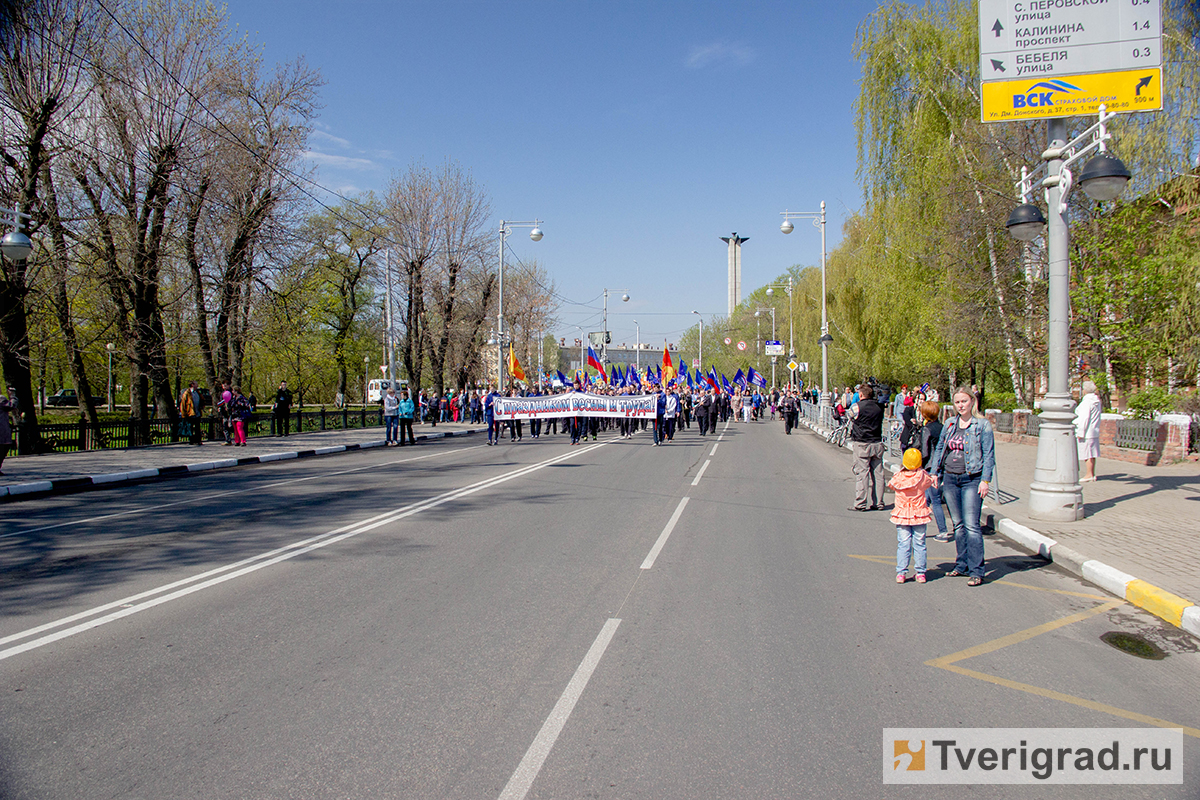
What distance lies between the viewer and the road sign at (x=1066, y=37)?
32.7 feet

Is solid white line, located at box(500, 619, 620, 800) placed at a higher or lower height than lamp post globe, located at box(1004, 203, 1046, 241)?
lower

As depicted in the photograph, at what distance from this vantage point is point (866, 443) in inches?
439

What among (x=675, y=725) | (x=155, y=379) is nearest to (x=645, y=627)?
(x=675, y=725)

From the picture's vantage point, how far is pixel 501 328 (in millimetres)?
36812

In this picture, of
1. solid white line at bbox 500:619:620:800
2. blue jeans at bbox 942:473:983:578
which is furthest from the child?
solid white line at bbox 500:619:620:800

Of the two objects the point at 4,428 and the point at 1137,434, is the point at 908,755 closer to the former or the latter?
the point at 1137,434

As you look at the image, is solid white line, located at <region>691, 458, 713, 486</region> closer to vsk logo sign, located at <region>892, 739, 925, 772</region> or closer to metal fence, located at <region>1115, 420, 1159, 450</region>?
metal fence, located at <region>1115, 420, 1159, 450</region>

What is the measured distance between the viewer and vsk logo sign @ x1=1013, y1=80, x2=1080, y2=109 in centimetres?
1028

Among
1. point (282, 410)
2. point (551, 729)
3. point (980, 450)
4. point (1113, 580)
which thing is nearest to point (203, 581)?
point (551, 729)

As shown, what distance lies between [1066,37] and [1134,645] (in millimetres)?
8418

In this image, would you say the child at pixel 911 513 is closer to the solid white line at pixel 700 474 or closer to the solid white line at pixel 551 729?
the solid white line at pixel 551 729

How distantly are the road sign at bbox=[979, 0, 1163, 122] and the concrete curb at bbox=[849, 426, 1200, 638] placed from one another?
5.62 meters

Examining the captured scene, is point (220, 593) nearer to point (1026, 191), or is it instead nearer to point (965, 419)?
point (965, 419)

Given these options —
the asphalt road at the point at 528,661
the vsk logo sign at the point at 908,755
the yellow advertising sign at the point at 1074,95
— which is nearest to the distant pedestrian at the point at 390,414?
the asphalt road at the point at 528,661
